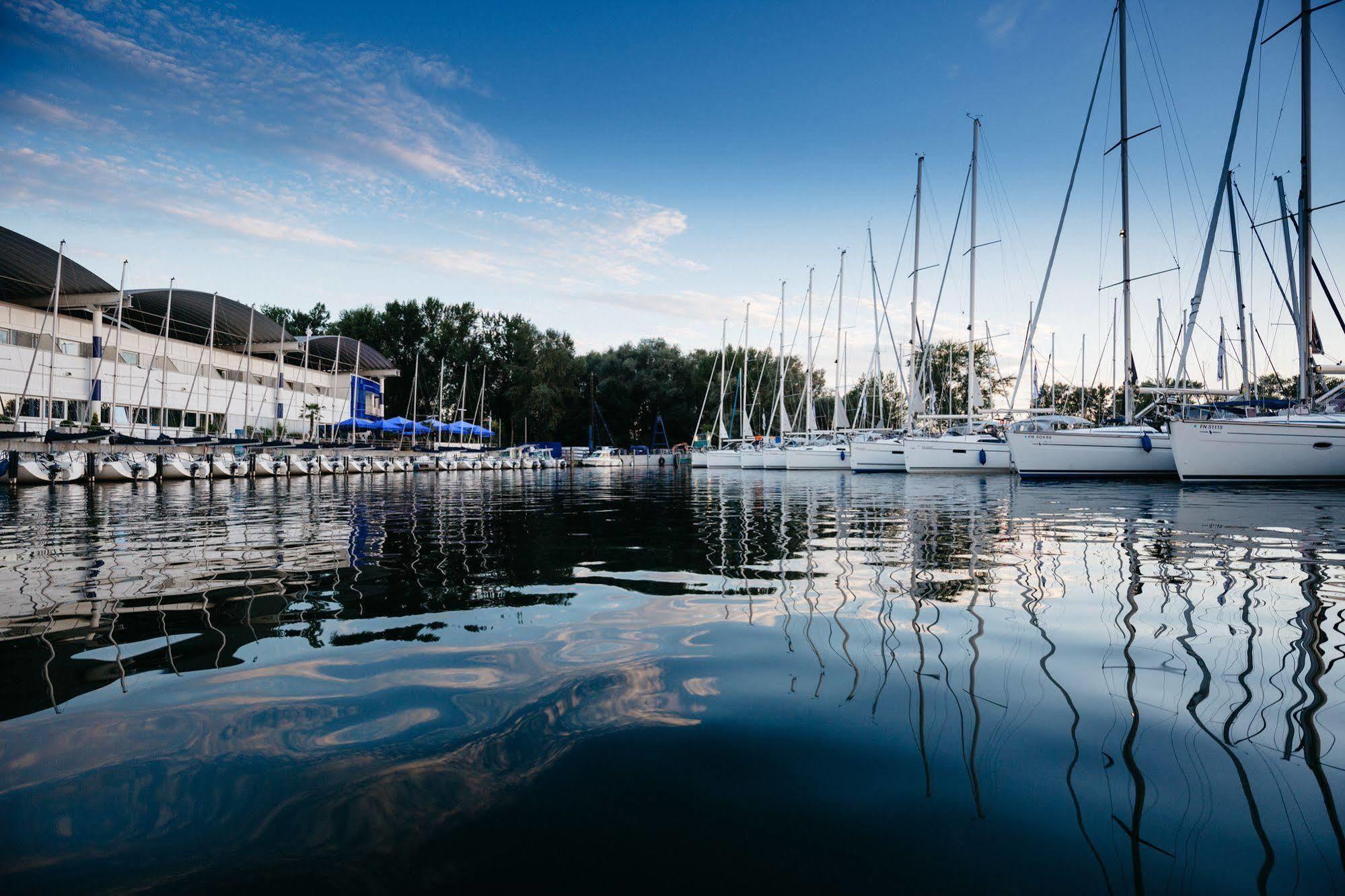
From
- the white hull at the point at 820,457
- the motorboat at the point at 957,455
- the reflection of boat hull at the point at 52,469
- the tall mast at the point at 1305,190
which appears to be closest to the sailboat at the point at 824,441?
the white hull at the point at 820,457

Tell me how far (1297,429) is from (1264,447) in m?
0.88

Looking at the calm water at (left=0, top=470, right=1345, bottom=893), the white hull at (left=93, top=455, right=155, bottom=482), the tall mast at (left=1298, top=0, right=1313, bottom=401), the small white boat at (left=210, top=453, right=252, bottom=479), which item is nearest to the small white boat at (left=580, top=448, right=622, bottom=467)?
Result: the small white boat at (left=210, top=453, right=252, bottom=479)

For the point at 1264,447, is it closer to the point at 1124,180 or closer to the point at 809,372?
the point at 1124,180

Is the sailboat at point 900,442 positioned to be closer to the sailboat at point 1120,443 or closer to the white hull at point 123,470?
the sailboat at point 1120,443

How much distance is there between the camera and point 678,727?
261 cm

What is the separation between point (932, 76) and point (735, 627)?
99.0 feet

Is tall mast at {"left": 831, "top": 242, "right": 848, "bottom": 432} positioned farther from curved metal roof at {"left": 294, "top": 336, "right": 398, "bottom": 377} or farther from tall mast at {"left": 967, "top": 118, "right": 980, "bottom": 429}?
curved metal roof at {"left": 294, "top": 336, "right": 398, "bottom": 377}

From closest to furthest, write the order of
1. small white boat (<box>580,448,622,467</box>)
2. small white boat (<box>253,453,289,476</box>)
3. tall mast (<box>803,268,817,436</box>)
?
small white boat (<box>253,453,289,476</box>)
tall mast (<box>803,268,817,436</box>)
small white boat (<box>580,448,622,467</box>)

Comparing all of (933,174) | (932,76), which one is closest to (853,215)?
(933,174)

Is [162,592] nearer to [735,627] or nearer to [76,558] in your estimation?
[76,558]

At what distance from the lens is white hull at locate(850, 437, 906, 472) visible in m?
31.8

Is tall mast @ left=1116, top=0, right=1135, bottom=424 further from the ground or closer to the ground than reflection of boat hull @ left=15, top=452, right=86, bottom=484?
further from the ground

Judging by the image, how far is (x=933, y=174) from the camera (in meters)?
33.6

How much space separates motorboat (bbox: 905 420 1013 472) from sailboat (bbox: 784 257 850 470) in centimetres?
683
